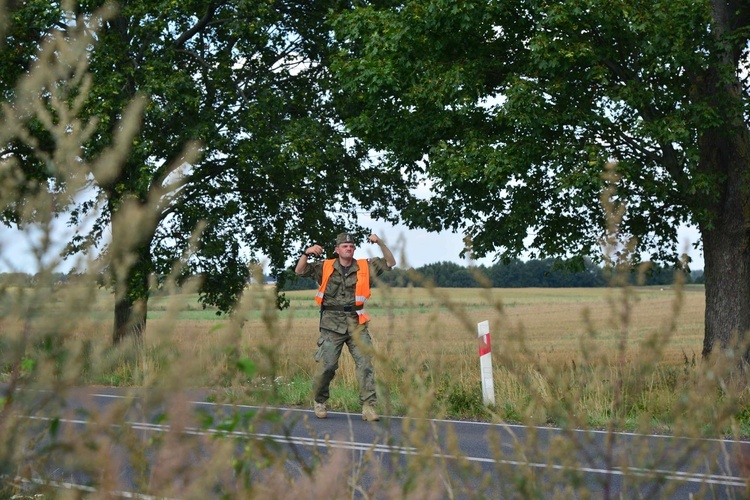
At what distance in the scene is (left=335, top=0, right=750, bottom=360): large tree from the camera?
46.9 feet

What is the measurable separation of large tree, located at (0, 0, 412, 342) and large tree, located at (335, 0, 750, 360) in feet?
10.8

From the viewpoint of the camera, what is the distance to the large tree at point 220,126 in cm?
1906

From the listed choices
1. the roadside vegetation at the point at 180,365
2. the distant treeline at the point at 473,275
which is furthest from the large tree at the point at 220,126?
the roadside vegetation at the point at 180,365

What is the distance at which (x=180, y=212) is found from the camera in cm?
2156

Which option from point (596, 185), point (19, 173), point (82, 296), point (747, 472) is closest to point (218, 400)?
point (82, 296)

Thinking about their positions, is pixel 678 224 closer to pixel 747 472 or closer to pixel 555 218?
pixel 555 218

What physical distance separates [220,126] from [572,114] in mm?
8613

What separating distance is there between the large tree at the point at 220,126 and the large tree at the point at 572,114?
3.30 m

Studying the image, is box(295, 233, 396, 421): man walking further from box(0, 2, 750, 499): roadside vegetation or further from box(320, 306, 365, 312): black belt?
box(0, 2, 750, 499): roadside vegetation

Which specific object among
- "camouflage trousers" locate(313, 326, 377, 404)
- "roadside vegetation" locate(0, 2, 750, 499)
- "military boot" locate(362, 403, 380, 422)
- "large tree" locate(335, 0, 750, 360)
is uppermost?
"large tree" locate(335, 0, 750, 360)

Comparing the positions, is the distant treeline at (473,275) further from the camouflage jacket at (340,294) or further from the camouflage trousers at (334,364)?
the camouflage trousers at (334,364)

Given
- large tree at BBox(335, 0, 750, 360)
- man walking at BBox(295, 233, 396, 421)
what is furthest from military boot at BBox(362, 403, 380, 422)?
large tree at BBox(335, 0, 750, 360)

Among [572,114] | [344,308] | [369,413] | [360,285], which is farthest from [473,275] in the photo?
[572,114]

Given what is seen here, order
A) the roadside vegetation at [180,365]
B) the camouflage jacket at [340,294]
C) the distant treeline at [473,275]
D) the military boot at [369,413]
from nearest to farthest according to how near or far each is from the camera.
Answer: the roadside vegetation at [180,365]
the distant treeline at [473,275]
the military boot at [369,413]
the camouflage jacket at [340,294]
